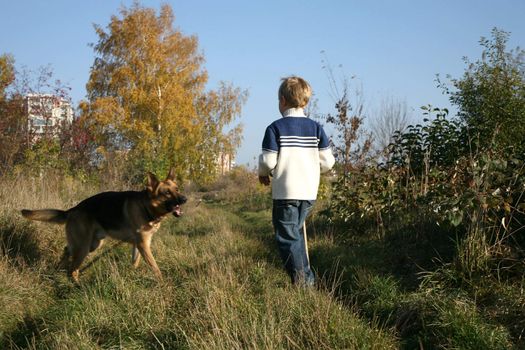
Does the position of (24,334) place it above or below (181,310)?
below

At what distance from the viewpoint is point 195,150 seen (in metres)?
26.0

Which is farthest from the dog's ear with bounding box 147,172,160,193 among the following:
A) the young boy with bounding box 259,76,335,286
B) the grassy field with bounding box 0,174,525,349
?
the young boy with bounding box 259,76,335,286

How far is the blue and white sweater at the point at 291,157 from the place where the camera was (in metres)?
4.64

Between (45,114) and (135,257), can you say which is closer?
(135,257)

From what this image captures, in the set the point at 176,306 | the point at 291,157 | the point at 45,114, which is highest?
the point at 45,114

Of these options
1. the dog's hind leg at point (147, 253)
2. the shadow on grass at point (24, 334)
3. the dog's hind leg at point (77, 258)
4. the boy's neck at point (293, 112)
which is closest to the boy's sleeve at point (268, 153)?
the boy's neck at point (293, 112)

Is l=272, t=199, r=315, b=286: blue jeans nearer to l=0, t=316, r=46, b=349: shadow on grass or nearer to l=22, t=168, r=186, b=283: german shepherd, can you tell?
l=22, t=168, r=186, b=283: german shepherd

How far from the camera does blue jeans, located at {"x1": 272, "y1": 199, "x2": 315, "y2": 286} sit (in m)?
4.71

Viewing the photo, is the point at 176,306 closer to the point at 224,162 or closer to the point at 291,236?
the point at 291,236

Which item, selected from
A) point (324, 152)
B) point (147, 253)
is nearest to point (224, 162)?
point (147, 253)

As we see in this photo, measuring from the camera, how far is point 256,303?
3961mm

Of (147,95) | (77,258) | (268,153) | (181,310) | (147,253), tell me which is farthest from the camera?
(147,95)

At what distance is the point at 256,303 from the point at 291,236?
0.94 meters

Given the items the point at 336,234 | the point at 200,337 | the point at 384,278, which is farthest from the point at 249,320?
the point at 336,234
